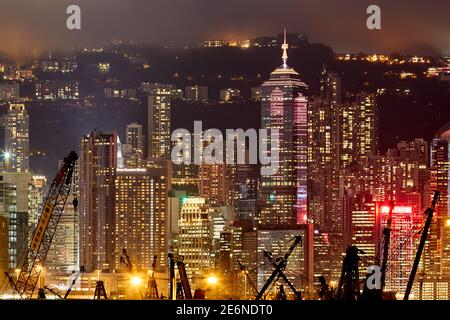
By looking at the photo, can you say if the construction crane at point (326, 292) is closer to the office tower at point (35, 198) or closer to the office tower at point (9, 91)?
the office tower at point (35, 198)

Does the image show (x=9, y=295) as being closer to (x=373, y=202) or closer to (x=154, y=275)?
(x=154, y=275)

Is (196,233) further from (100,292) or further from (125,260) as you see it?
(100,292)

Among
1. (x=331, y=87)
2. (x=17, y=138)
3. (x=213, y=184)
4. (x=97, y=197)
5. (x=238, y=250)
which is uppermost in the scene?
(x=331, y=87)

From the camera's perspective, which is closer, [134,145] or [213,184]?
[134,145]

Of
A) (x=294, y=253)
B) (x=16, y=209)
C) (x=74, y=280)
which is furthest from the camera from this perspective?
(x=294, y=253)

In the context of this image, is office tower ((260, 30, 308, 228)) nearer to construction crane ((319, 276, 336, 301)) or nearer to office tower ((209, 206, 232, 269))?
office tower ((209, 206, 232, 269))

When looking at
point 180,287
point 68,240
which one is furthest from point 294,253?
point 180,287

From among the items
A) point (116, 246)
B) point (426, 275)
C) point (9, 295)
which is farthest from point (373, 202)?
point (9, 295)
